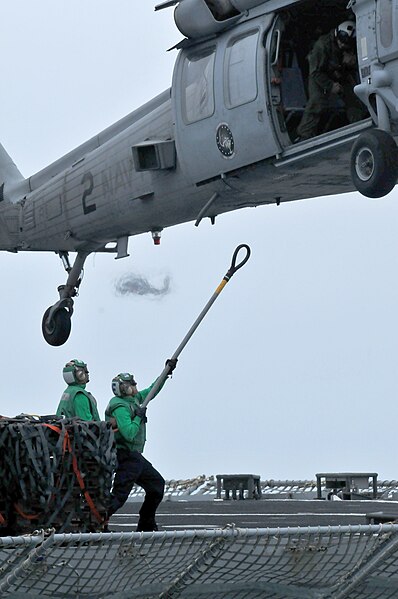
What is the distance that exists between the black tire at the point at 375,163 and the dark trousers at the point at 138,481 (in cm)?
383

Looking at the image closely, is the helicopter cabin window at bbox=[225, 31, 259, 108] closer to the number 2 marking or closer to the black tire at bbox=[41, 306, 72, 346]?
the number 2 marking

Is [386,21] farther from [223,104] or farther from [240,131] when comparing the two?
[223,104]

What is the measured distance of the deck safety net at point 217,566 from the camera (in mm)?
8344

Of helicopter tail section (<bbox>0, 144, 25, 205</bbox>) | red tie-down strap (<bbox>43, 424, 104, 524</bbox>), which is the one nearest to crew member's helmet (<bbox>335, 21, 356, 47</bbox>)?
red tie-down strap (<bbox>43, 424, 104, 524</bbox>)

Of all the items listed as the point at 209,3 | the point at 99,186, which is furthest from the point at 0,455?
the point at 99,186

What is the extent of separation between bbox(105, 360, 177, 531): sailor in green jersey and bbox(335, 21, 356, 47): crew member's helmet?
5142 millimetres

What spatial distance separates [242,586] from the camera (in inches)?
356

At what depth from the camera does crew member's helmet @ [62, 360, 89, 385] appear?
1344cm

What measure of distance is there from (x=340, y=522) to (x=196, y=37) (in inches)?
253

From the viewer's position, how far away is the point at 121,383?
524 inches

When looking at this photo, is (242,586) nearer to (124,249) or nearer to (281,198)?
(281,198)

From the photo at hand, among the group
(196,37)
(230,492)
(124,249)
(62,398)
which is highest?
(196,37)

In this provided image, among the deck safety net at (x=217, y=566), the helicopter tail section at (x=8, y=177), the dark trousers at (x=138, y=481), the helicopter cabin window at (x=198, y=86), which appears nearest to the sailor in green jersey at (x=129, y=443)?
the dark trousers at (x=138, y=481)

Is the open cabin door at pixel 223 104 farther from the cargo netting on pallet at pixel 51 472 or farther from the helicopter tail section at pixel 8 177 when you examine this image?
the helicopter tail section at pixel 8 177
